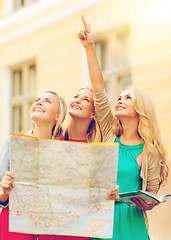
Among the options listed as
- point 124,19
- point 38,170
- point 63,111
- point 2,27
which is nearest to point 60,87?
point 124,19

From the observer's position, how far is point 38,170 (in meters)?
2.62

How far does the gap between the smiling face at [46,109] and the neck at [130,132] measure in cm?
45

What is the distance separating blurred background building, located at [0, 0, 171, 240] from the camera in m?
6.50

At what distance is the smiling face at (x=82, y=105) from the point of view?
304 centimetres

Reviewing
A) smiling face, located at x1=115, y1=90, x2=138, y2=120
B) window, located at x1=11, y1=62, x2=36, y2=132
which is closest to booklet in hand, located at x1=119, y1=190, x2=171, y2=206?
smiling face, located at x1=115, y1=90, x2=138, y2=120

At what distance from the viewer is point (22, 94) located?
29.8 feet

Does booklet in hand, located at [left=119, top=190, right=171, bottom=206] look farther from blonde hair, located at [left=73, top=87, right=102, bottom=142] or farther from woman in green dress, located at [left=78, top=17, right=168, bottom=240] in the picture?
blonde hair, located at [left=73, top=87, right=102, bottom=142]

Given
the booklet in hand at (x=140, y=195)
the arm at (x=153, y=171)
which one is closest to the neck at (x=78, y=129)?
the arm at (x=153, y=171)

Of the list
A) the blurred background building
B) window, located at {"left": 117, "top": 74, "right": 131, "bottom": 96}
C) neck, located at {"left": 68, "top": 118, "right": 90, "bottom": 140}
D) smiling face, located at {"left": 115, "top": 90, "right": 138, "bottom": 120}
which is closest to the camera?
smiling face, located at {"left": 115, "top": 90, "right": 138, "bottom": 120}

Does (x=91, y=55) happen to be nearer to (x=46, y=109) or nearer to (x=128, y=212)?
(x=46, y=109)

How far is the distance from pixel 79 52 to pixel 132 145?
4868 mm

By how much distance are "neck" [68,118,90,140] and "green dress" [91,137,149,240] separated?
0.34 meters

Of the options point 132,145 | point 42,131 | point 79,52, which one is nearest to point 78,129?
point 42,131

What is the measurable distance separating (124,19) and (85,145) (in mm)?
4856
